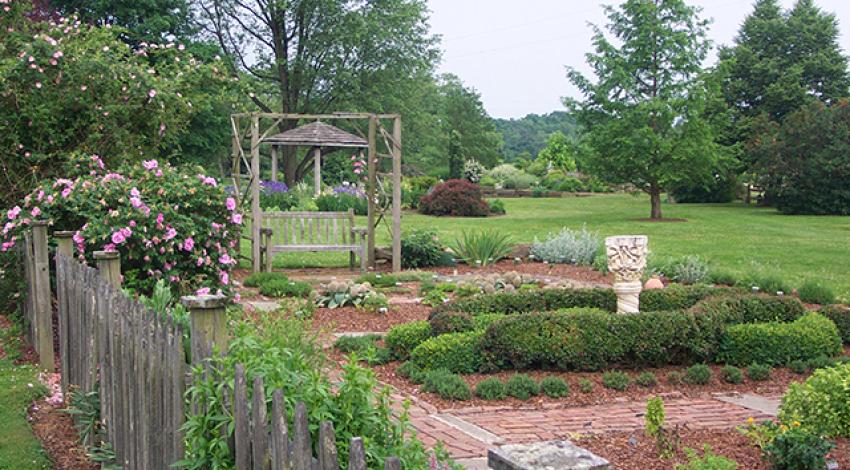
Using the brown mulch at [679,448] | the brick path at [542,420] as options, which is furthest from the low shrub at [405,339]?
the brown mulch at [679,448]

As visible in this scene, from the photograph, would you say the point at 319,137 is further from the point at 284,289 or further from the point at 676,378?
the point at 676,378

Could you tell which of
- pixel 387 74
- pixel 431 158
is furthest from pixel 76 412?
pixel 431 158

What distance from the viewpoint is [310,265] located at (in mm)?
14141

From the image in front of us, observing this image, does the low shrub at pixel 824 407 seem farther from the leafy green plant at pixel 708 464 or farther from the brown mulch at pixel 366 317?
the brown mulch at pixel 366 317

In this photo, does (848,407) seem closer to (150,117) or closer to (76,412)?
(76,412)

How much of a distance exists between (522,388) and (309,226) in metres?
8.05

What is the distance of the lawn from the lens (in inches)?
566

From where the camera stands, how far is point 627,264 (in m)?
7.57

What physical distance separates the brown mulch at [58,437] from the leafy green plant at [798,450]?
3662mm

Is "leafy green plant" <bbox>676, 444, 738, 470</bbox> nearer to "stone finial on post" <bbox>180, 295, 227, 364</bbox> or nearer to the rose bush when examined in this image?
"stone finial on post" <bbox>180, 295, 227, 364</bbox>

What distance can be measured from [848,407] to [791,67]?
109 feet

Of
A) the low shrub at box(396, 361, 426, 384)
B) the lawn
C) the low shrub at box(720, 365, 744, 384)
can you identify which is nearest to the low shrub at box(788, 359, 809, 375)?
the low shrub at box(720, 365, 744, 384)

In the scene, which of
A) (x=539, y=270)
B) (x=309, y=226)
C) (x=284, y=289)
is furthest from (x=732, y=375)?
(x=309, y=226)

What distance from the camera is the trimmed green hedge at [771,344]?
6.83 m
